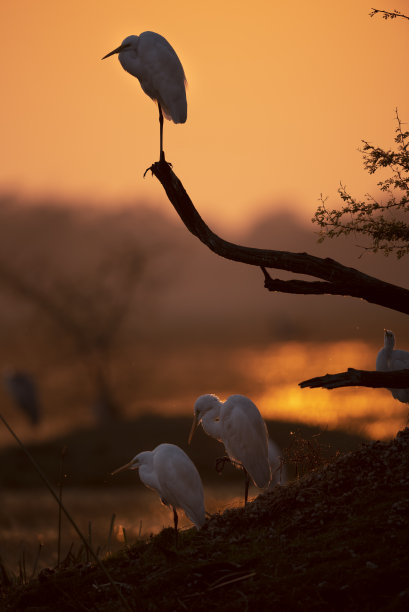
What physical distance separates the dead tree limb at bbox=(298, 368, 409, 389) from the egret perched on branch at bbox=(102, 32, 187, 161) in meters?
4.92

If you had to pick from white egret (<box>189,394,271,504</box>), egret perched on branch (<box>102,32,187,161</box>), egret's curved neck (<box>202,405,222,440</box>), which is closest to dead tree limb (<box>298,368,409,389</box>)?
white egret (<box>189,394,271,504</box>)

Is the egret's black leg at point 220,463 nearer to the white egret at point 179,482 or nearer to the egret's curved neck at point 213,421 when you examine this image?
the egret's curved neck at point 213,421

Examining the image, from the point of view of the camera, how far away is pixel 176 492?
7770 millimetres

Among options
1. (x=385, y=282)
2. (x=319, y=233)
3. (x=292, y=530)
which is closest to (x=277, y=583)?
(x=292, y=530)

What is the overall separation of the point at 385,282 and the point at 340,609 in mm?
3391

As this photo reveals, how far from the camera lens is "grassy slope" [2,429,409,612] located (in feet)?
17.5

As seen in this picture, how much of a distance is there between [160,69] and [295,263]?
4.33 m

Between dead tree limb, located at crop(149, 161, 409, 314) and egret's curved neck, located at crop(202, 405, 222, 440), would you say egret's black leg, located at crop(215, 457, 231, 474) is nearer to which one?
egret's curved neck, located at crop(202, 405, 222, 440)

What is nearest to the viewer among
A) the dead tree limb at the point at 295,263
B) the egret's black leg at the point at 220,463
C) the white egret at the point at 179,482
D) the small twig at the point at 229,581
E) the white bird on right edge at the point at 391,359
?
the small twig at the point at 229,581

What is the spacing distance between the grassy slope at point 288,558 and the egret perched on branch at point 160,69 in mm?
5297

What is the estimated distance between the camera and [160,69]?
1023 cm

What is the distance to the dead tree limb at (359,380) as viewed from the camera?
6.57 meters

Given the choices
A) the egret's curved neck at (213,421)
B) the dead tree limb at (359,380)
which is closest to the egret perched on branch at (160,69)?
the egret's curved neck at (213,421)

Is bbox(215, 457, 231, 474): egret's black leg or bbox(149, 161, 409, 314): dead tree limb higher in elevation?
bbox(149, 161, 409, 314): dead tree limb
